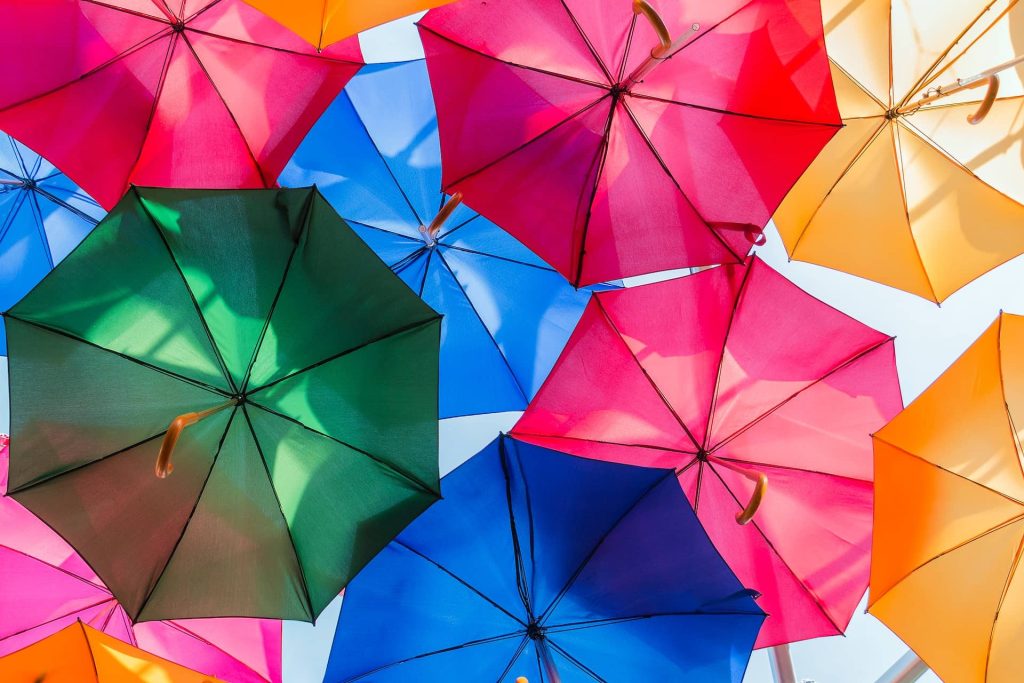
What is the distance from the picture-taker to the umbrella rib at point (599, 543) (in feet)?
10.7

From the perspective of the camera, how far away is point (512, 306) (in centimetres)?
425

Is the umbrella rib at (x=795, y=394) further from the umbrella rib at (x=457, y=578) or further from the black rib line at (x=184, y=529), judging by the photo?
the black rib line at (x=184, y=529)

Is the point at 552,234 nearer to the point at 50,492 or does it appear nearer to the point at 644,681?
the point at 644,681

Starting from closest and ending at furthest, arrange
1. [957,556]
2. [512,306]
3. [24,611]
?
[957,556], [24,611], [512,306]

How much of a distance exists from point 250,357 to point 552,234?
1.43 metres

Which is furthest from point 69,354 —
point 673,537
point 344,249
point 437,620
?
point 673,537

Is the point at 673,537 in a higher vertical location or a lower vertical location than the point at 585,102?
lower

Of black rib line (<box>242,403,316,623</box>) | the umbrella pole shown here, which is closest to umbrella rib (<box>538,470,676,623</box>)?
black rib line (<box>242,403,316,623</box>)

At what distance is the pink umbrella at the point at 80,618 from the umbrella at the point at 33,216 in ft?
3.19

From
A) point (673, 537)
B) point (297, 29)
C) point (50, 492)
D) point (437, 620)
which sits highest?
point (297, 29)

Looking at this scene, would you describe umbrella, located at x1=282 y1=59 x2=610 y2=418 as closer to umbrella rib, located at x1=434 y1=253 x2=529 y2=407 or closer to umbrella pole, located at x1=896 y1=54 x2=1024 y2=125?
umbrella rib, located at x1=434 y1=253 x2=529 y2=407

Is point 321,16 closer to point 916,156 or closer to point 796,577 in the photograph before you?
point 916,156

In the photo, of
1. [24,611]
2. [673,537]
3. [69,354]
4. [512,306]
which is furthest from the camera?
[512,306]

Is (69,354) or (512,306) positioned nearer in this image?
(69,354)
